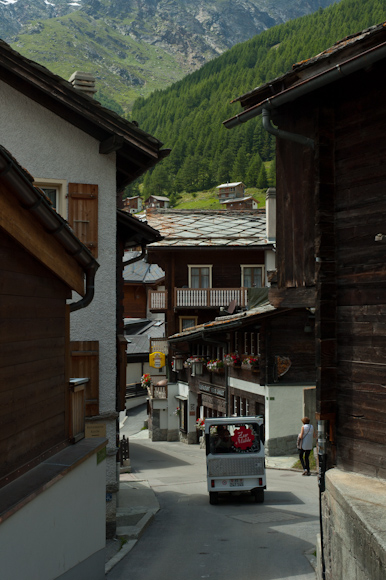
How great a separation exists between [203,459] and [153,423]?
7550mm

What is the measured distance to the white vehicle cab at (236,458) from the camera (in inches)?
657

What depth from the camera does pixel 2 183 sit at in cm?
683

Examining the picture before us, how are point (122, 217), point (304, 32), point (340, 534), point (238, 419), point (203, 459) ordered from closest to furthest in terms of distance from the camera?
point (340, 534)
point (122, 217)
point (238, 419)
point (203, 459)
point (304, 32)

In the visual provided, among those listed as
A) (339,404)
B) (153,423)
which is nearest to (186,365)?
(153,423)

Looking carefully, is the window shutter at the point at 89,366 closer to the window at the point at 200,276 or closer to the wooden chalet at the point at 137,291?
the window at the point at 200,276

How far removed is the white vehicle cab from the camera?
54.7 feet

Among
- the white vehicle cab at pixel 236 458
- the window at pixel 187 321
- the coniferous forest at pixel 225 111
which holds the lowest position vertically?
the white vehicle cab at pixel 236 458

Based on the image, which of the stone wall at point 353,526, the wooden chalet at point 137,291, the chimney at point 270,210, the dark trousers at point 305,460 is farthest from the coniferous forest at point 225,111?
the stone wall at point 353,526

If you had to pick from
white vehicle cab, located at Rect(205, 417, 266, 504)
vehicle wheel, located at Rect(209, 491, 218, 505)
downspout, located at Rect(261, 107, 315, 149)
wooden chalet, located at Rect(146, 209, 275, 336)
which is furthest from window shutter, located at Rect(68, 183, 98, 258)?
wooden chalet, located at Rect(146, 209, 275, 336)

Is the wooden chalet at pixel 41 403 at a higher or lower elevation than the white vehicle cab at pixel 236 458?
higher

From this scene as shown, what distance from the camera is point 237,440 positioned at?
17156 mm

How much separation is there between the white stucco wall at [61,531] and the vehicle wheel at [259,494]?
6.85m

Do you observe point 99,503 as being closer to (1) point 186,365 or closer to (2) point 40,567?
(2) point 40,567

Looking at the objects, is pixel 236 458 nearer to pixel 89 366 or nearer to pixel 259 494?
pixel 259 494
